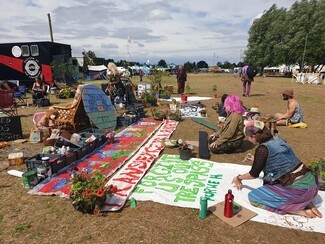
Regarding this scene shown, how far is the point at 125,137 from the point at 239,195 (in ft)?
14.7

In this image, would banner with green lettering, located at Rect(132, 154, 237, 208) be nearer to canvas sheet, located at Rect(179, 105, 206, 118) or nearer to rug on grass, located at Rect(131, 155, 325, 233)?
rug on grass, located at Rect(131, 155, 325, 233)

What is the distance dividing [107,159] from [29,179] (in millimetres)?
1853

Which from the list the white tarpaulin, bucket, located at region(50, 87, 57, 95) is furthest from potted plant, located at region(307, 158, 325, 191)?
the white tarpaulin

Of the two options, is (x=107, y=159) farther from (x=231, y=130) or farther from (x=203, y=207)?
(x=231, y=130)

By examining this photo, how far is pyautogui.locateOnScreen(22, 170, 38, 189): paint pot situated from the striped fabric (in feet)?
13.5

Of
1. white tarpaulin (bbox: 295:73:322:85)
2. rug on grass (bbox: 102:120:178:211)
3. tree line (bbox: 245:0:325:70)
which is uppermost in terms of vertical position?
tree line (bbox: 245:0:325:70)

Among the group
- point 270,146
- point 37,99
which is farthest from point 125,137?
point 37,99

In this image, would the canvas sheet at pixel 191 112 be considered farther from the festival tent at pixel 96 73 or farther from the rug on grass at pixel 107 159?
the festival tent at pixel 96 73

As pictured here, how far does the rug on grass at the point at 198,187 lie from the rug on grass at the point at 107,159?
990 millimetres

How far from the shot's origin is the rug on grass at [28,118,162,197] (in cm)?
454

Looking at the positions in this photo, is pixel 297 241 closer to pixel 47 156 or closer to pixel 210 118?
pixel 47 156

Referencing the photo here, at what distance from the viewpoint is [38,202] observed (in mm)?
4141

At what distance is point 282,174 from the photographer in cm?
363

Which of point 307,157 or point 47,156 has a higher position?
point 47,156
